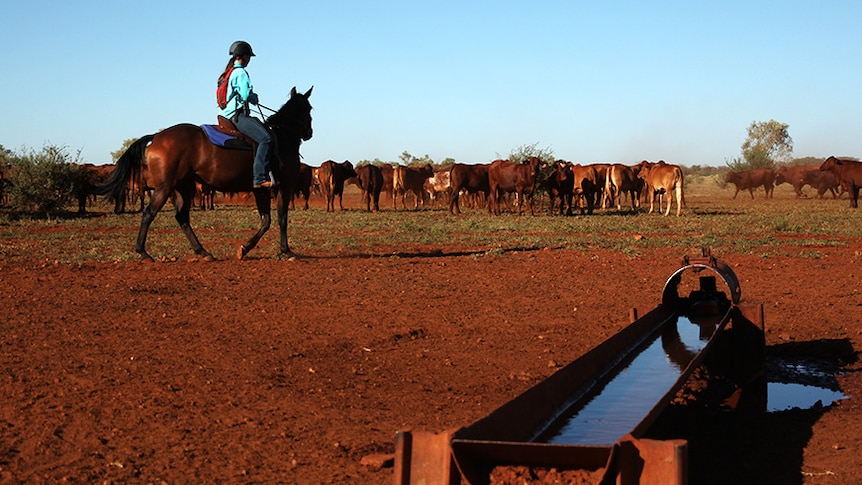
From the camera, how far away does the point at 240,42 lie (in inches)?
562

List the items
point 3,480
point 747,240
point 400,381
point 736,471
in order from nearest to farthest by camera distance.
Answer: point 3,480
point 736,471
point 400,381
point 747,240

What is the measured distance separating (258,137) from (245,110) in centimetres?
45

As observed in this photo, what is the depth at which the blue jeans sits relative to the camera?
571 inches

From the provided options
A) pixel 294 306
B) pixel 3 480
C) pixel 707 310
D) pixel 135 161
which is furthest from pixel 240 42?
pixel 3 480

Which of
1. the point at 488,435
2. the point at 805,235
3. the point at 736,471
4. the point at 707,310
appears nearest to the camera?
the point at 488,435

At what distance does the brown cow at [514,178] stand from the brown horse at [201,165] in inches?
769

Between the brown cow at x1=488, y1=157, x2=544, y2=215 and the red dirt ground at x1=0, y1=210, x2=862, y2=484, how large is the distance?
20.4m

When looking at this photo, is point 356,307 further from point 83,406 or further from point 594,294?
point 83,406

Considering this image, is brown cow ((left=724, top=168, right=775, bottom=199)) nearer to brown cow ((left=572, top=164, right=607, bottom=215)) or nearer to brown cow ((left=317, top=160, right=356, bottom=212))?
brown cow ((left=572, top=164, right=607, bottom=215))

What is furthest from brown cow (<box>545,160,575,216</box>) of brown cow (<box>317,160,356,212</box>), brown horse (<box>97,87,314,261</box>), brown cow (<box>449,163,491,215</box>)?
brown horse (<box>97,87,314,261</box>)

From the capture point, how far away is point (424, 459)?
378 cm

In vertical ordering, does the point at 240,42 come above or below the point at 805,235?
above

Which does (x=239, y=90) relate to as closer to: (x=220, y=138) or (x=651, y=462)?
(x=220, y=138)

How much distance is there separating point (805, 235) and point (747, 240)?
2.70m
